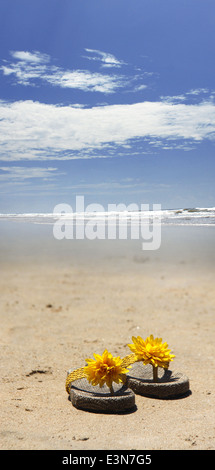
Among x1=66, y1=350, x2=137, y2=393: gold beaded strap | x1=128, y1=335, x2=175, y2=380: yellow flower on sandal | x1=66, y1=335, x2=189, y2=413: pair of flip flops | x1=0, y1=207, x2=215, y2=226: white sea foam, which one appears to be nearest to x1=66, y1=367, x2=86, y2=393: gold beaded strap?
x1=66, y1=335, x2=189, y2=413: pair of flip flops

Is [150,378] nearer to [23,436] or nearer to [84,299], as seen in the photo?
[23,436]

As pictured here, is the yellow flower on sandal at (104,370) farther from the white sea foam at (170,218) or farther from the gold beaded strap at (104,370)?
the white sea foam at (170,218)

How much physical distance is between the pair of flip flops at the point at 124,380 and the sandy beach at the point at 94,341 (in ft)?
0.35

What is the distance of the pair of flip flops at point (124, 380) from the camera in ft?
13.5

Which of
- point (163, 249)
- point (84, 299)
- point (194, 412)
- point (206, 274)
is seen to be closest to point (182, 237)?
point (163, 249)

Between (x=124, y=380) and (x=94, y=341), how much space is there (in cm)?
195

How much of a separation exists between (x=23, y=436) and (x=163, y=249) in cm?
1312

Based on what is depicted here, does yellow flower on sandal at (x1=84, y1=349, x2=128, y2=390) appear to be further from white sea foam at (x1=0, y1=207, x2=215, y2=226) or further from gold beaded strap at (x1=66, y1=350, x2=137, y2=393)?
white sea foam at (x1=0, y1=207, x2=215, y2=226)

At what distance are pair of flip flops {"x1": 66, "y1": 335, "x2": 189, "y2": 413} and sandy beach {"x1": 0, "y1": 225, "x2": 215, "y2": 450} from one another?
108mm

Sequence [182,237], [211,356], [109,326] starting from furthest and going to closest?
[182,237] → [109,326] → [211,356]

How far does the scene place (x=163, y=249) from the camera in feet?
53.5

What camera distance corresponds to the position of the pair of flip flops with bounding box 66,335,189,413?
4.12 meters

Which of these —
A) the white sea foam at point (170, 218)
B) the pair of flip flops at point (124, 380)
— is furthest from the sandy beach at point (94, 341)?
the white sea foam at point (170, 218)

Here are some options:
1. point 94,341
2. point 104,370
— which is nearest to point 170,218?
point 94,341
